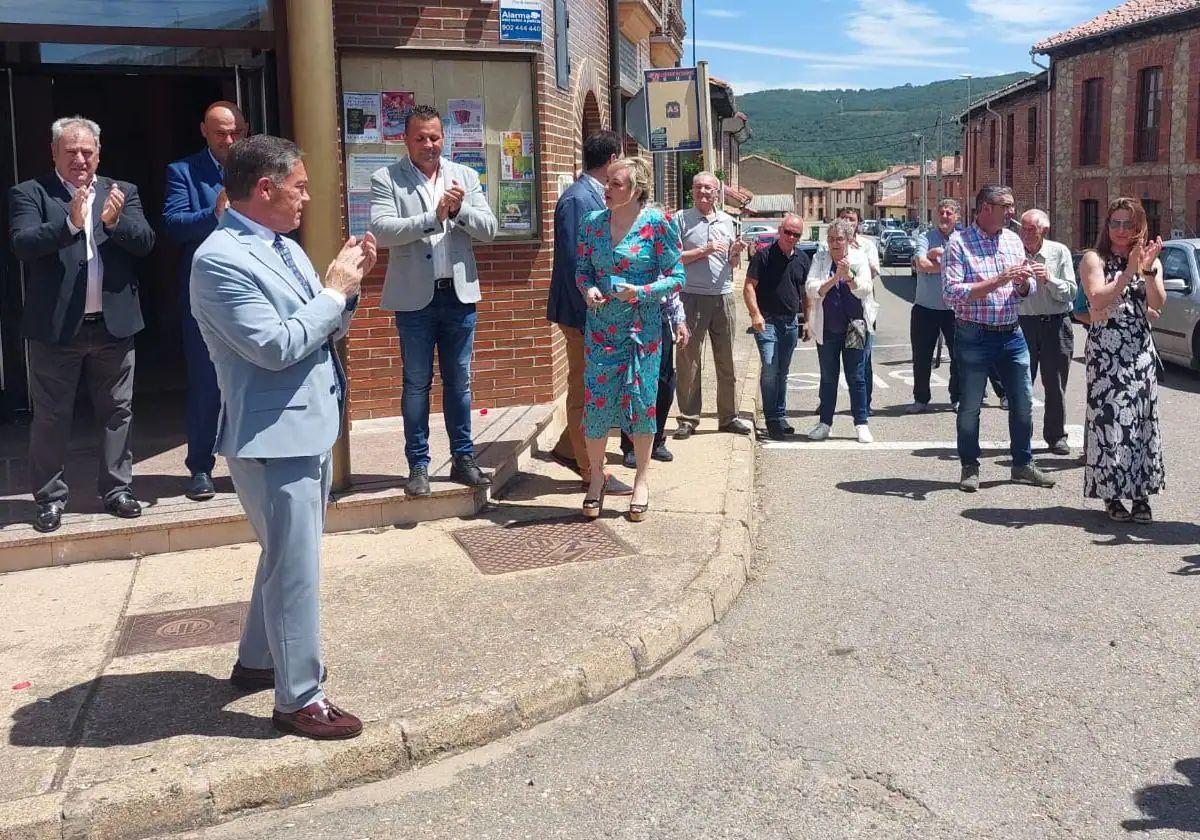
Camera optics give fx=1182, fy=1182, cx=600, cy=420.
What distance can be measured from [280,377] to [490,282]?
531 cm

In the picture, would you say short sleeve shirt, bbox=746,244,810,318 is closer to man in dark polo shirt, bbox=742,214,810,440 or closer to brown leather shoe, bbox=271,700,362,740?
man in dark polo shirt, bbox=742,214,810,440

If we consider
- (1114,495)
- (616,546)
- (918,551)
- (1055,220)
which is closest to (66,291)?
(616,546)

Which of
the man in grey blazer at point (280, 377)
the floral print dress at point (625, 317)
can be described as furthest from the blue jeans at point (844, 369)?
the man in grey blazer at point (280, 377)

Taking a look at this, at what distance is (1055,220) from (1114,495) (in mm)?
38969

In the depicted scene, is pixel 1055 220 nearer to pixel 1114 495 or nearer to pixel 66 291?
pixel 1114 495

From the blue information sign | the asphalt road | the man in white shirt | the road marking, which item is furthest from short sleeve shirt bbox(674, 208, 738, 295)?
the asphalt road

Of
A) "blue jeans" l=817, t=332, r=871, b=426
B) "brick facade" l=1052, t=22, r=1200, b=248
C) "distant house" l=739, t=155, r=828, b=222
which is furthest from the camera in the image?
"distant house" l=739, t=155, r=828, b=222

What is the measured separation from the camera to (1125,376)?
6.98 meters

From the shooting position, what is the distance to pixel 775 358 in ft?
31.8

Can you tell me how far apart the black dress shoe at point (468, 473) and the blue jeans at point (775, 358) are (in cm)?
352

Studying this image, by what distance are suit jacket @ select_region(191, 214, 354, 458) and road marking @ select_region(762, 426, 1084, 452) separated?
617cm

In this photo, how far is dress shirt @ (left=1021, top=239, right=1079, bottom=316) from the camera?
8.80 meters

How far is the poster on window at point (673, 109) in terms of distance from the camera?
10.2m

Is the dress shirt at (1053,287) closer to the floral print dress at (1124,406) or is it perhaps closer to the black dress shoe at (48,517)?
the floral print dress at (1124,406)
